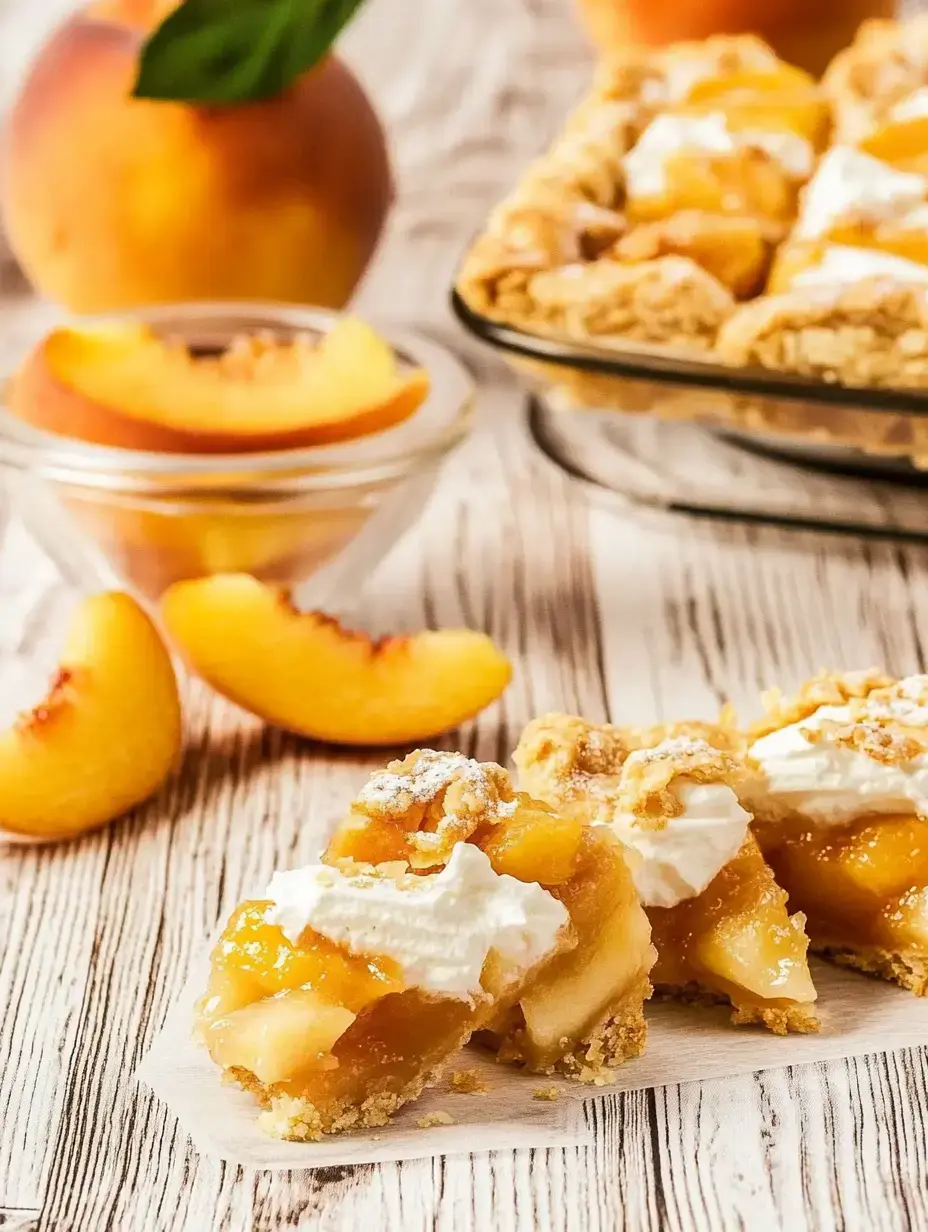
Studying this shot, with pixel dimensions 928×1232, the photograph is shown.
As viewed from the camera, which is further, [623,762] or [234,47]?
[234,47]

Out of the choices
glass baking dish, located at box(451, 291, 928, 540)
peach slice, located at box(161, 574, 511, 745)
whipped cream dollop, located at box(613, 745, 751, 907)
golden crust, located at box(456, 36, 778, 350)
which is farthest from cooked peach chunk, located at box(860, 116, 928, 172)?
whipped cream dollop, located at box(613, 745, 751, 907)

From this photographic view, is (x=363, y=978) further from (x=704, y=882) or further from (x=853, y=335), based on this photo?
A: (x=853, y=335)

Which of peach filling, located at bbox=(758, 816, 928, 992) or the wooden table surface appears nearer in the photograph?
the wooden table surface

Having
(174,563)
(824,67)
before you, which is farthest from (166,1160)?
(824,67)

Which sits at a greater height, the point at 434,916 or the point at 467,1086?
the point at 434,916

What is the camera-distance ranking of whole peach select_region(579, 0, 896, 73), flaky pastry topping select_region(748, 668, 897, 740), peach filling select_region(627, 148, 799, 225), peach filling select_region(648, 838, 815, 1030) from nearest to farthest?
peach filling select_region(648, 838, 815, 1030) → flaky pastry topping select_region(748, 668, 897, 740) → peach filling select_region(627, 148, 799, 225) → whole peach select_region(579, 0, 896, 73)

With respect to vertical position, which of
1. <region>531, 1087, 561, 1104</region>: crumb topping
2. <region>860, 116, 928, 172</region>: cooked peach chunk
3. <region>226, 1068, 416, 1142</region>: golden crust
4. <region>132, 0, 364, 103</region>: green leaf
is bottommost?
<region>860, 116, 928, 172</region>: cooked peach chunk

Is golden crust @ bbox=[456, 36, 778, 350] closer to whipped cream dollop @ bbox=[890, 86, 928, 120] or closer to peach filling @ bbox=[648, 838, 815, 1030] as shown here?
whipped cream dollop @ bbox=[890, 86, 928, 120]

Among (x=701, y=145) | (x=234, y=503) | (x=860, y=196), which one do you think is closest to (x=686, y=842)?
(x=234, y=503)
